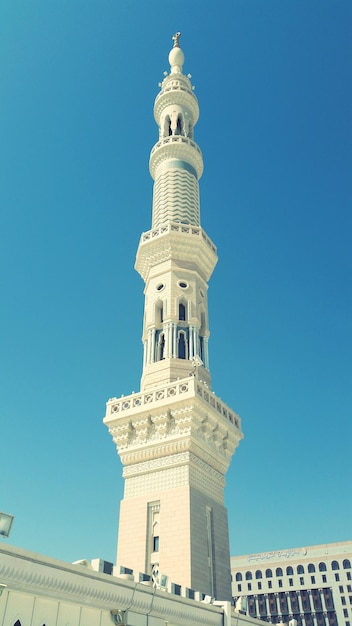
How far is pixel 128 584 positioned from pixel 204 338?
19.3 metres

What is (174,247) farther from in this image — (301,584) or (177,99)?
(301,584)

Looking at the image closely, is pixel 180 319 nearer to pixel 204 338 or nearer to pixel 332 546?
pixel 204 338

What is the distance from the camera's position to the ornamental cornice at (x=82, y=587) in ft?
34.5

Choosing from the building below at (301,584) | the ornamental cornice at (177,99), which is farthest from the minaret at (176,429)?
the building below at (301,584)

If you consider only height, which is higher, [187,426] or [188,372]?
[188,372]

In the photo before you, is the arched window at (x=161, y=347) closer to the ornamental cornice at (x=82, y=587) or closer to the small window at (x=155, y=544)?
the small window at (x=155, y=544)

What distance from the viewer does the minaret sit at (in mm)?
24141

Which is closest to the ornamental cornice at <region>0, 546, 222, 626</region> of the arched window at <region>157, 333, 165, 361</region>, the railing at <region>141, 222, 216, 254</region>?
the arched window at <region>157, 333, 165, 361</region>

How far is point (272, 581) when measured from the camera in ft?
324

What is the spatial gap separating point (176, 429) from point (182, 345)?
19.4 ft

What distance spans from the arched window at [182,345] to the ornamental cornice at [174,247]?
4747 mm

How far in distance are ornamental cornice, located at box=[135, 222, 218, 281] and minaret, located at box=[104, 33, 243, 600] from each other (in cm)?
6

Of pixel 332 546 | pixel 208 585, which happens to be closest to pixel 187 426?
pixel 208 585

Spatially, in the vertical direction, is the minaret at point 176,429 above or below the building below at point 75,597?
above
